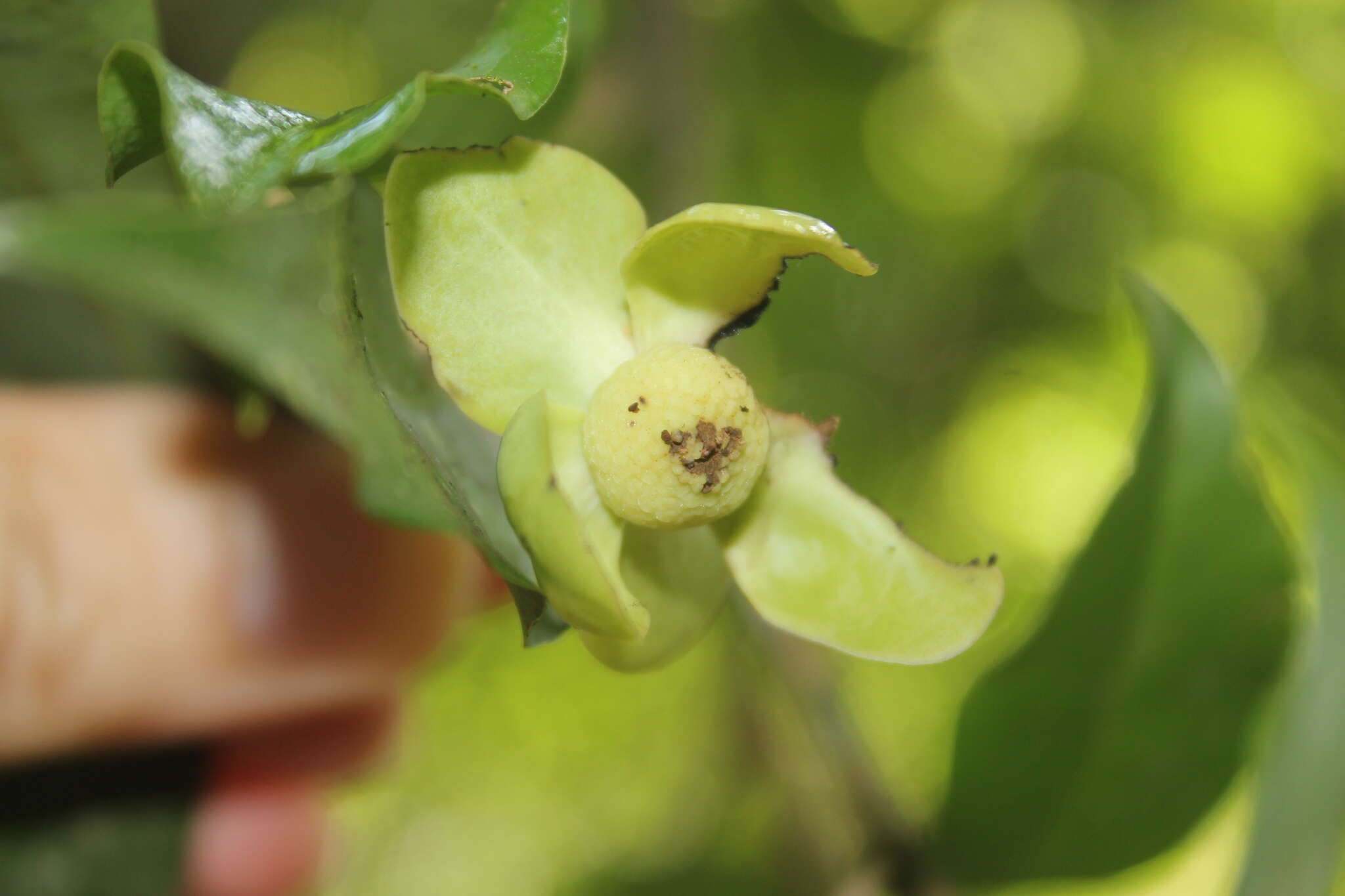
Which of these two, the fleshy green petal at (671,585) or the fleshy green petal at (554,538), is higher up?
the fleshy green petal at (554,538)

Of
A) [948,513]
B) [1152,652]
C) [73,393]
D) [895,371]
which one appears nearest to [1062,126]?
[895,371]

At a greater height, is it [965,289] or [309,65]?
[309,65]

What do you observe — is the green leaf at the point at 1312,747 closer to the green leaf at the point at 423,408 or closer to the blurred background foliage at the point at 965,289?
the green leaf at the point at 423,408

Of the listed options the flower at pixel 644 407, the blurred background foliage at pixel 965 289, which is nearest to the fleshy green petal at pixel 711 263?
the flower at pixel 644 407

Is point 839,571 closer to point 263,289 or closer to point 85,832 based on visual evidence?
point 263,289

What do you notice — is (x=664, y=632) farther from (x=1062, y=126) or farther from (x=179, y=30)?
(x=1062, y=126)

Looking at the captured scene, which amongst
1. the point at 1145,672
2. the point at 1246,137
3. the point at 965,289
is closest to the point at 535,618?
the point at 1145,672

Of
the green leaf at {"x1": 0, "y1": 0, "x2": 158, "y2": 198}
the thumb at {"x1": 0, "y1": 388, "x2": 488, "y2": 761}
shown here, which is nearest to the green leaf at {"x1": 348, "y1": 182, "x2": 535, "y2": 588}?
the green leaf at {"x1": 0, "y1": 0, "x2": 158, "y2": 198}
